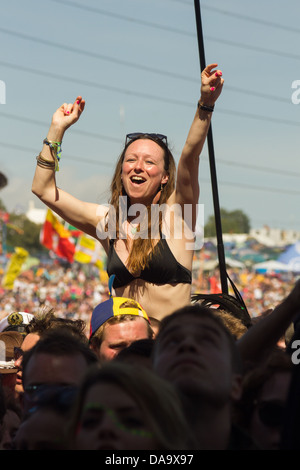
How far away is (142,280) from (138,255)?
6.6 inches

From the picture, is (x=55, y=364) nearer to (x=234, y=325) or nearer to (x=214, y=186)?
(x=234, y=325)

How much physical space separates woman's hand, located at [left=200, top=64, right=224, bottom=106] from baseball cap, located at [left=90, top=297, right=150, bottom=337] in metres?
1.05

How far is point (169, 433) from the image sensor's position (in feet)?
5.49

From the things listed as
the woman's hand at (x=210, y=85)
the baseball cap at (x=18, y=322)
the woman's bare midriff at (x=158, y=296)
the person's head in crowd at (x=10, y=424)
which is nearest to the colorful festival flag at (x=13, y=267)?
the baseball cap at (x=18, y=322)

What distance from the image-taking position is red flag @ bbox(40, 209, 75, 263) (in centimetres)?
2484

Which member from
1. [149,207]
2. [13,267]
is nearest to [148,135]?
[149,207]

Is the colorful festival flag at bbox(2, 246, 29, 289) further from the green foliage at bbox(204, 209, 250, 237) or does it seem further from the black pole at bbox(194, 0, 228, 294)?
the green foliage at bbox(204, 209, 250, 237)

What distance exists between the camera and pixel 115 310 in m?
3.42

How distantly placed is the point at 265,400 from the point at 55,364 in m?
0.77

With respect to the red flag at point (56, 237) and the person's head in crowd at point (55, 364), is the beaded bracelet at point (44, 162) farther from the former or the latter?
the red flag at point (56, 237)

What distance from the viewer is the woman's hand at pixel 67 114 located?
393 cm

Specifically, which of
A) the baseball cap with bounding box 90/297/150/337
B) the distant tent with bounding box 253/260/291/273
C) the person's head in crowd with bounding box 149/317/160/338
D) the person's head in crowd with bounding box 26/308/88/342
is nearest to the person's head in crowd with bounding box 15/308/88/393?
the person's head in crowd with bounding box 26/308/88/342

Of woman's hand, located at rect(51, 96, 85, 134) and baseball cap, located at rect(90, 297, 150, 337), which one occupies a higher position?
woman's hand, located at rect(51, 96, 85, 134)
